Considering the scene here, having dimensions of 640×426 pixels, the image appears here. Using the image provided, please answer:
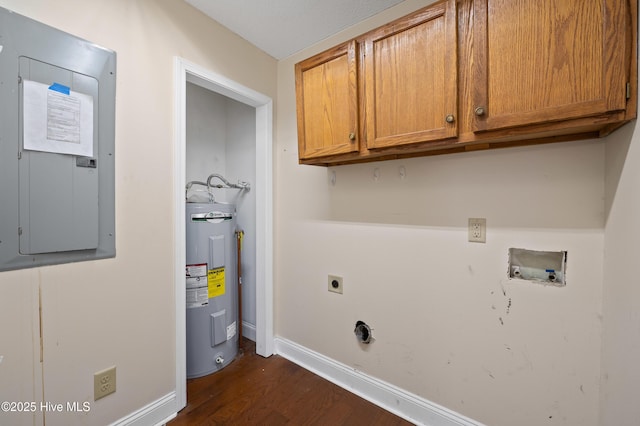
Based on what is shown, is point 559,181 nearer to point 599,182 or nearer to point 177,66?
point 599,182

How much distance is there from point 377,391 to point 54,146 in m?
2.11

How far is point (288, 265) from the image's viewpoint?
7.14ft

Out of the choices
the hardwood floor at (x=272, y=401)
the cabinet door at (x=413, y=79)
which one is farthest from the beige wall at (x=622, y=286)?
the hardwood floor at (x=272, y=401)

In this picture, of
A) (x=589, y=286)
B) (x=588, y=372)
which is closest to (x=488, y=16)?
(x=589, y=286)

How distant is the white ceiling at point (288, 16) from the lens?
5.18ft

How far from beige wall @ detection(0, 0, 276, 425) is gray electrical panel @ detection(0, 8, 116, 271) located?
57mm

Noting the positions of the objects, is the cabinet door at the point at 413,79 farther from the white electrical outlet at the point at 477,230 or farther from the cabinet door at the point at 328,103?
the white electrical outlet at the point at 477,230

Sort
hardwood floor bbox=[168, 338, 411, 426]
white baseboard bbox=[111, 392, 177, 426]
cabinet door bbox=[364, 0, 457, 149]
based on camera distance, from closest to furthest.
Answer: cabinet door bbox=[364, 0, 457, 149]
white baseboard bbox=[111, 392, 177, 426]
hardwood floor bbox=[168, 338, 411, 426]

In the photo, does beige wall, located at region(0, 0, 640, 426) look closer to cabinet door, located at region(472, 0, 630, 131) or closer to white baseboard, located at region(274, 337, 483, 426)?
white baseboard, located at region(274, 337, 483, 426)

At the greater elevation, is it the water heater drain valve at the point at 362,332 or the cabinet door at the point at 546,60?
the cabinet door at the point at 546,60

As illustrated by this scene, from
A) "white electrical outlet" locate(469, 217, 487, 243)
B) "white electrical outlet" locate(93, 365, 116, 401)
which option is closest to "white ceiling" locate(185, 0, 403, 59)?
"white electrical outlet" locate(469, 217, 487, 243)

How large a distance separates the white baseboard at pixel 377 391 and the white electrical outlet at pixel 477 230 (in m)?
0.93

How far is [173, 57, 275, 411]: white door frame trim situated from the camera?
157cm

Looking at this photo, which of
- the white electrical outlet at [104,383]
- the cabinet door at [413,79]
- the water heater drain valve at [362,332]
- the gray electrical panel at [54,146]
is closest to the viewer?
the gray electrical panel at [54,146]
